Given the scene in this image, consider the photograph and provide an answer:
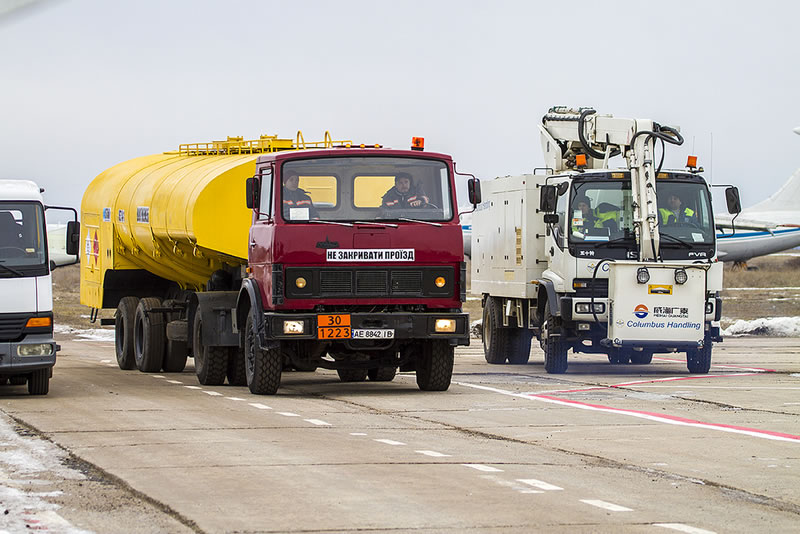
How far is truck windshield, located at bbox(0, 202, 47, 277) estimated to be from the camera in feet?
57.4

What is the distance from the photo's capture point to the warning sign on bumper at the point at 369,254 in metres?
17.4

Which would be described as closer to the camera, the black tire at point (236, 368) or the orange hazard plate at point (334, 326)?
the orange hazard plate at point (334, 326)

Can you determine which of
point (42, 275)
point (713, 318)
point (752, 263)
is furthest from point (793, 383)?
point (752, 263)

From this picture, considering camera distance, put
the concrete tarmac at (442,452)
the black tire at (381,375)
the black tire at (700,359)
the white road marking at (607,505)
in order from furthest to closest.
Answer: the black tire at (700,359), the black tire at (381,375), the white road marking at (607,505), the concrete tarmac at (442,452)

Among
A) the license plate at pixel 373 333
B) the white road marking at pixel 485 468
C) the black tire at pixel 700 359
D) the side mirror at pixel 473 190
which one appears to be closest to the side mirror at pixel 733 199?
the black tire at pixel 700 359

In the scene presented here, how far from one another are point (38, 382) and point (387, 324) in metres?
4.45

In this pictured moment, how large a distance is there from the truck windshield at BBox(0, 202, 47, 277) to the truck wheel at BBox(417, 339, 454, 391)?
4935 millimetres

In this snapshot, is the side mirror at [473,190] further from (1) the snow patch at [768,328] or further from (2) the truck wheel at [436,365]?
(1) the snow patch at [768,328]

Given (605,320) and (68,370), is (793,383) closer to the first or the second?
(605,320)

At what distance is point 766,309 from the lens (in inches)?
1869

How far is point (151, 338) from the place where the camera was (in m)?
23.7

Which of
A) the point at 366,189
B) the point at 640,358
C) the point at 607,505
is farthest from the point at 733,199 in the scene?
the point at 607,505

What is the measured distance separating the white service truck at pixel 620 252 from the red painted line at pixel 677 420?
3906 mm

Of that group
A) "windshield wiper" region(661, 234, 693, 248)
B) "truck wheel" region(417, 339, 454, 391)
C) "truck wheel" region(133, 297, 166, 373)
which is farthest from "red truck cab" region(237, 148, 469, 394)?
"truck wheel" region(133, 297, 166, 373)
